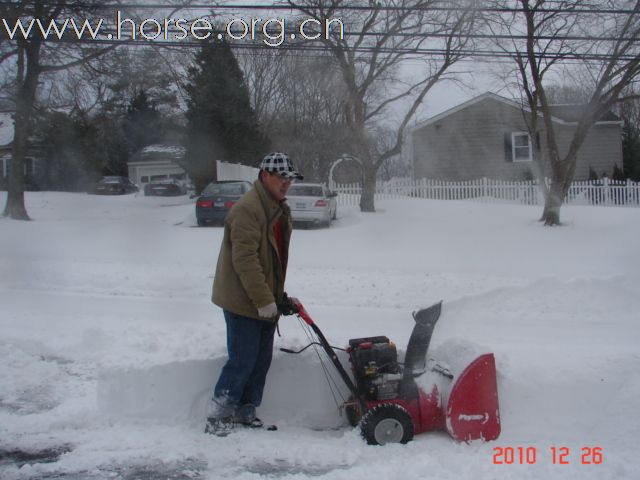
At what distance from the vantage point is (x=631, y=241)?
12.7 m

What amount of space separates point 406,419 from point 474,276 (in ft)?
20.1

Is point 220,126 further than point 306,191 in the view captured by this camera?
Yes

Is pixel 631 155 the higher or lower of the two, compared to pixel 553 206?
higher

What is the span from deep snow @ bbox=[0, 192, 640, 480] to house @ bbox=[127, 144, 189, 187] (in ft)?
79.2

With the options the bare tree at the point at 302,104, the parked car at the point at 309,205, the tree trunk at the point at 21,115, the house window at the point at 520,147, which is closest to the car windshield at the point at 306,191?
the parked car at the point at 309,205

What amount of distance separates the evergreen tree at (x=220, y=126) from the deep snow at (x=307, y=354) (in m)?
8.92

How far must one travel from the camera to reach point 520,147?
25438 millimetres

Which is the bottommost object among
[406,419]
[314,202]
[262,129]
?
[406,419]

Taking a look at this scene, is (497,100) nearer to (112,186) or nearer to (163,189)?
(163,189)

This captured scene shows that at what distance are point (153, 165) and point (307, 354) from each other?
Result: 35.7m

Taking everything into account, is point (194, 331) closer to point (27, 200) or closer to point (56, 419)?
point (56, 419)

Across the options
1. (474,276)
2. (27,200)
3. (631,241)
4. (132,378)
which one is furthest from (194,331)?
(27,200)
